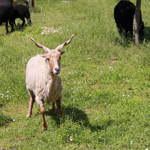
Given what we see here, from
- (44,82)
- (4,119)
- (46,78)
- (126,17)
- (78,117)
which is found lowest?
(4,119)

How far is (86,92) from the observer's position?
240 inches

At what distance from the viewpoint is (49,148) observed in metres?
4.35

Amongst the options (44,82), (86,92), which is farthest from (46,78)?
(86,92)

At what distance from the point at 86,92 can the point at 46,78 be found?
1779 mm

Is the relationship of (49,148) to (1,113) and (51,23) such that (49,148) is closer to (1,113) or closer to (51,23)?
(1,113)

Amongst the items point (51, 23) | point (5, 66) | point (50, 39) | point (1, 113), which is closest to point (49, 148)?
point (1, 113)

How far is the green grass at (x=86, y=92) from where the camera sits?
4523 mm

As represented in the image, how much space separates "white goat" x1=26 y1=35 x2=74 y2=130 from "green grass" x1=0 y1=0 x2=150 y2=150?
47 cm

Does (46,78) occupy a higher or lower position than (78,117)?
higher

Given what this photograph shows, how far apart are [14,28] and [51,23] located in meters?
2.15

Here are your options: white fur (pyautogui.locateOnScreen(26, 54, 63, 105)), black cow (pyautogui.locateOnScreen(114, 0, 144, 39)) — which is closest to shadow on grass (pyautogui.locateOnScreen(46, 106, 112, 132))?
white fur (pyautogui.locateOnScreen(26, 54, 63, 105))

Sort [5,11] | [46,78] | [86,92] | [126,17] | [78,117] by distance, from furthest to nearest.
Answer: [5,11]
[126,17]
[86,92]
[78,117]
[46,78]

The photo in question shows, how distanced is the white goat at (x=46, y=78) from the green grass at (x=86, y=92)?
18.4 inches

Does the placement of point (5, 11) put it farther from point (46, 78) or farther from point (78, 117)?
point (78, 117)
